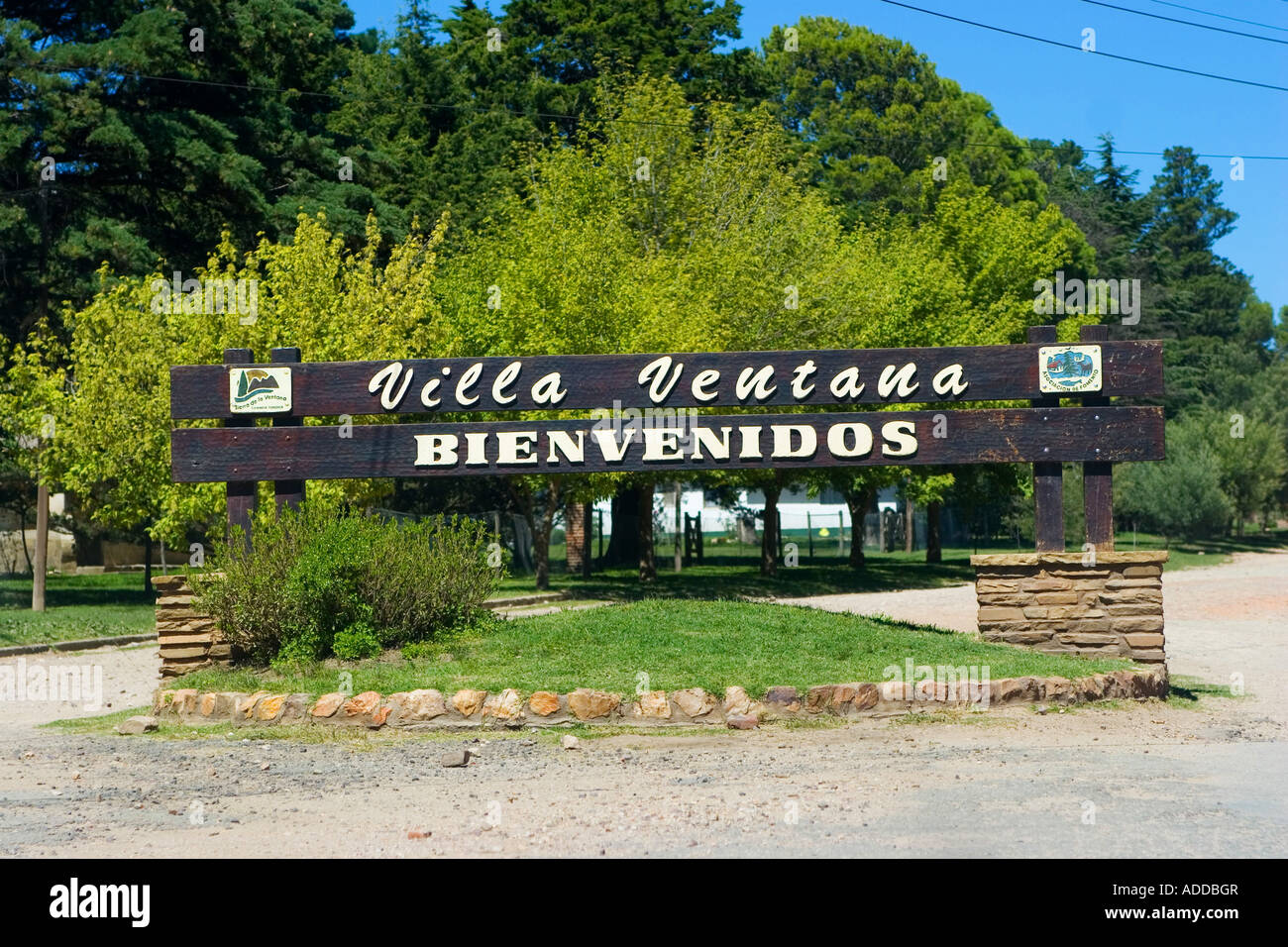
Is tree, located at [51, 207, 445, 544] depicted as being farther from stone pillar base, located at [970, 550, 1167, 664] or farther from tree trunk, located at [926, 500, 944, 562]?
tree trunk, located at [926, 500, 944, 562]

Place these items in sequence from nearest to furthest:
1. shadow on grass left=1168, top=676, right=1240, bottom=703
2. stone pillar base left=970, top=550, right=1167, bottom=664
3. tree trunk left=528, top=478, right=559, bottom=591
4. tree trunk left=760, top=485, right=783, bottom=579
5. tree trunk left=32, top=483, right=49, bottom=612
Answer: shadow on grass left=1168, top=676, right=1240, bottom=703 → stone pillar base left=970, top=550, right=1167, bottom=664 → tree trunk left=32, top=483, right=49, bottom=612 → tree trunk left=528, top=478, right=559, bottom=591 → tree trunk left=760, top=485, right=783, bottom=579

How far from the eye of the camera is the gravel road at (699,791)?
25.5 ft

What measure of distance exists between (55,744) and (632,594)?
18.4m

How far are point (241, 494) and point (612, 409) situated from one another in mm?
4207

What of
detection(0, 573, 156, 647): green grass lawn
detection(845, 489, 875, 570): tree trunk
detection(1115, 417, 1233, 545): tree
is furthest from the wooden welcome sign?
detection(1115, 417, 1233, 545): tree

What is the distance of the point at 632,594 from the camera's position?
97.8 ft

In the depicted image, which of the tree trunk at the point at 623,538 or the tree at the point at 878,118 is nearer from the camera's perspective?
the tree trunk at the point at 623,538

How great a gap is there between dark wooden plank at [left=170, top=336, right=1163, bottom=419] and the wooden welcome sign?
1 cm

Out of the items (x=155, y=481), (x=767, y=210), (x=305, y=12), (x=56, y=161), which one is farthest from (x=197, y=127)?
(x=767, y=210)

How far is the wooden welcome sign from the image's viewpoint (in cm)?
1511

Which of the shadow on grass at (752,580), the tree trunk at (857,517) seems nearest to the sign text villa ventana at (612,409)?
the shadow on grass at (752,580)

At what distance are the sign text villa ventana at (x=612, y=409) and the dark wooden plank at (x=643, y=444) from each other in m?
0.02

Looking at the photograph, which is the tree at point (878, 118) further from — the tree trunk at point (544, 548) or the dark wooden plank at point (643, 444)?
the dark wooden plank at point (643, 444)

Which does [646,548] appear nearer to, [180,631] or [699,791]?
[180,631]
